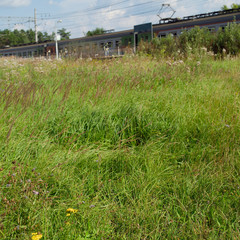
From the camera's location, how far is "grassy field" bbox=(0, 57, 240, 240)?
1.67m

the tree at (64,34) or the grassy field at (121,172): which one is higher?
the tree at (64,34)

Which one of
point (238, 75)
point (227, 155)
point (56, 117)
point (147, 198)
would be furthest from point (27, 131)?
point (238, 75)

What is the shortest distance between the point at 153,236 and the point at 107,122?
1555 millimetres

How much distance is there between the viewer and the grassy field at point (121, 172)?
1674mm

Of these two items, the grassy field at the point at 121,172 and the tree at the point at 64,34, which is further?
the tree at the point at 64,34

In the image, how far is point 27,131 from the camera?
262 cm

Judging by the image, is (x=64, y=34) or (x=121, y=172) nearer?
(x=121, y=172)

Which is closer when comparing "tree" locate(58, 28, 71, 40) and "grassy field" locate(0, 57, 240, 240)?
"grassy field" locate(0, 57, 240, 240)

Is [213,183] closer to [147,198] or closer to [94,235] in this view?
[147,198]

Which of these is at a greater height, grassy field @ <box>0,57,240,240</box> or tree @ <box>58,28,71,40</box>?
tree @ <box>58,28,71,40</box>

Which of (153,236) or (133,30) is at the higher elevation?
(133,30)

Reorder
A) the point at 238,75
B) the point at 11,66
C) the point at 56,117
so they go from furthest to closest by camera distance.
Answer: the point at 11,66 < the point at 238,75 < the point at 56,117

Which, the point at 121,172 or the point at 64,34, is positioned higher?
the point at 64,34

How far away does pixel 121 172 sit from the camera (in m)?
2.35
